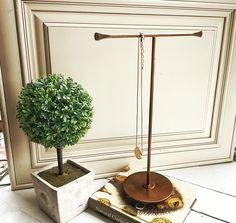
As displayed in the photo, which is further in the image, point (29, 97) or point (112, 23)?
point (112, 23)

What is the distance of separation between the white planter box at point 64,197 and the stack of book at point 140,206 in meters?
0.04

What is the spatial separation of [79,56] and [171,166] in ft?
1.70

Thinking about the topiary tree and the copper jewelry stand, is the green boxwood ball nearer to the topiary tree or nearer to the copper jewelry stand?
the topiary tree

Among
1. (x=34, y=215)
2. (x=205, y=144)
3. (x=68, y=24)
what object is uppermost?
(x=68, y=24)

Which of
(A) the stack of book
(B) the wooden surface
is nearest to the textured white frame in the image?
(B) the wooden surface

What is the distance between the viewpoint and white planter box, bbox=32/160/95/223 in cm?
65

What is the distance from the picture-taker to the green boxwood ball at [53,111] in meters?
0.60

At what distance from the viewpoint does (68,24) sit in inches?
28.0

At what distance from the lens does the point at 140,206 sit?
697 millimetres

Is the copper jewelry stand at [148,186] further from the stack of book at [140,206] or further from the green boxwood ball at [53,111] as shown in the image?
the green boxwood ball at [53,111]

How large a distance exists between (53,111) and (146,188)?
36 cm

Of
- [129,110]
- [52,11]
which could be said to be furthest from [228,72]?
[52,11]

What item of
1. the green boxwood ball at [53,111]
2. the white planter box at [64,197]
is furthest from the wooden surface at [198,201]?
the green boxwood ball at [53,111]

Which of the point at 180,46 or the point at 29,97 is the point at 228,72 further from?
the point at 29,97
